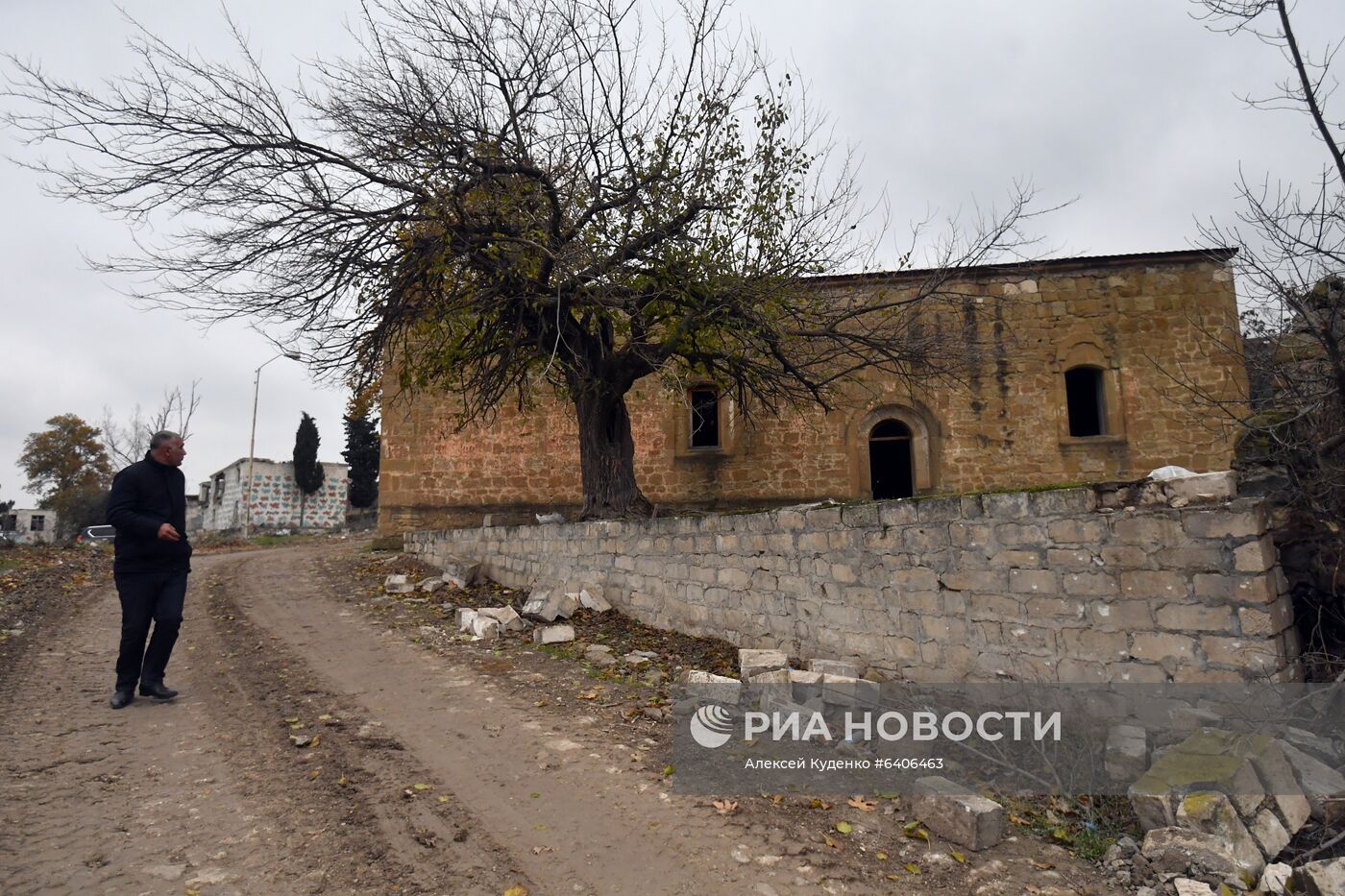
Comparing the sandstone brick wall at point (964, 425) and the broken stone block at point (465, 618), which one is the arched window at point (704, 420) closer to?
the sandstone brick wall at point (964, 425)

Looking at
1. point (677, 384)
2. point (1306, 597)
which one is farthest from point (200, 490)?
point (1306, 597)

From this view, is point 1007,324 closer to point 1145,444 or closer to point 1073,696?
point 1145,444

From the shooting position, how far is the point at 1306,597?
4141 mm

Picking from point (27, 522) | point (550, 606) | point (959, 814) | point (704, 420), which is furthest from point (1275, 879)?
point (27, 522)

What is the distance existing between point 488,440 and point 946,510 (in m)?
10.8

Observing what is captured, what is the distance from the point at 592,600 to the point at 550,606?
0.63 metres

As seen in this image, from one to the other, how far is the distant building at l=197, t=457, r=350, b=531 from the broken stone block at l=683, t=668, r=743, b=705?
95.3ft

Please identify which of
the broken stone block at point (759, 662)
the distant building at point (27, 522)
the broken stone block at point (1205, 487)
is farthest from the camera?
the distant building at point (27, 522)

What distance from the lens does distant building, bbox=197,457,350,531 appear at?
1180 inches

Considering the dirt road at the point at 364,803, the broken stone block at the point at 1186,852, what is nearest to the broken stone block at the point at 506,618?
the dirt road at the point at 364,803

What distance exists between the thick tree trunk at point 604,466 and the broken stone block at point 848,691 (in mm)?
4820

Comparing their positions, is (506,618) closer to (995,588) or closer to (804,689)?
(804,689)

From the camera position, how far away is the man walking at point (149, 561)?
490cm

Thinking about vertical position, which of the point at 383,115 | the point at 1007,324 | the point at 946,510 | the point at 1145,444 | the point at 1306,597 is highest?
the point at 383,115
